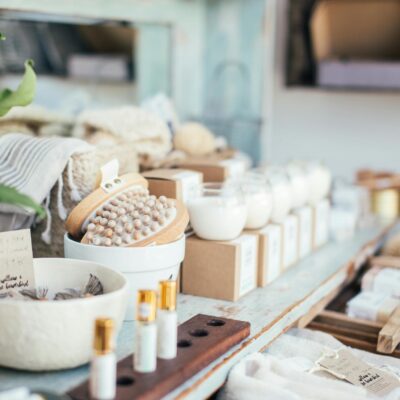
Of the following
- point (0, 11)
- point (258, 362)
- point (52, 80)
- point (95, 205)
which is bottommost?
point (258, 362)

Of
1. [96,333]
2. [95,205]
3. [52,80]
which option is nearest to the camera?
[96,333]

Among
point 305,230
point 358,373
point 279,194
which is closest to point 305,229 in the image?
point 305,230

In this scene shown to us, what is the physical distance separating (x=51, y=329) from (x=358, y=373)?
0.73m

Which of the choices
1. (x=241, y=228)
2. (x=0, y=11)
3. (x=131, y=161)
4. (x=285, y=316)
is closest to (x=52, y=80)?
(x=0, y=11)

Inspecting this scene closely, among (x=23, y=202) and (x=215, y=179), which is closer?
(x=23, y=202)

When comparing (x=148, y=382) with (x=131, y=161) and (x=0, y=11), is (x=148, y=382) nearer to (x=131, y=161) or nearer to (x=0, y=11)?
(x=131, y=161)

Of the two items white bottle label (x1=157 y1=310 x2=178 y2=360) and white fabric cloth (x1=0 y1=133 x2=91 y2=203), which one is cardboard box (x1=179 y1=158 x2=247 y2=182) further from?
white bottle label (x1=157 y1=310 x2=178 y2=360)

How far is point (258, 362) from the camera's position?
1.49 metres

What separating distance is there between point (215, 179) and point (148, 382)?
100 centimetres

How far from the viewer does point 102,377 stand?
3.75ft

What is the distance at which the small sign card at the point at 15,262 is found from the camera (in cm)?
148

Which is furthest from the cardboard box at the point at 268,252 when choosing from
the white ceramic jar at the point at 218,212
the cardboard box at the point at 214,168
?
the cardboard box at the point at 214,168

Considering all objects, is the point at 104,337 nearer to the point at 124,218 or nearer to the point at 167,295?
the point at 167,295

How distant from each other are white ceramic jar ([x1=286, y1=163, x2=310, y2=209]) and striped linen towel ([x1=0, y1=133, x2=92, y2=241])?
728mm
